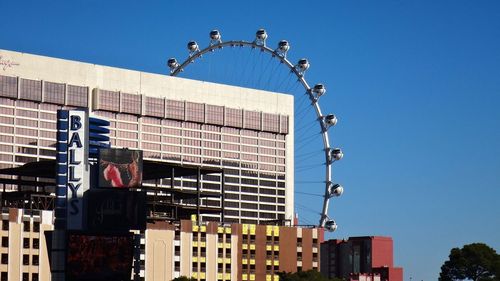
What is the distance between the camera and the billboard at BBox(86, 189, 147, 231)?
197375 millimetres

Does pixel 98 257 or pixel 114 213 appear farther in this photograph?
pixel 114 213

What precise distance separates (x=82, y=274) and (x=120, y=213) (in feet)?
36.4

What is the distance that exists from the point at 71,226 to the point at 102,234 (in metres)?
6.72

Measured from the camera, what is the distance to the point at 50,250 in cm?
19325

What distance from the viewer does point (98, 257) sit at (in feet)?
633

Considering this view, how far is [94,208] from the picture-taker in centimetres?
19950

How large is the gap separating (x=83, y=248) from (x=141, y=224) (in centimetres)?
1086

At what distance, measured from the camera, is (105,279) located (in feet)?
638

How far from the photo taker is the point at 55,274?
193 meters

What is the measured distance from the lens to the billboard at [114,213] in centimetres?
19738

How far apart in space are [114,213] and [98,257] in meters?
7.88

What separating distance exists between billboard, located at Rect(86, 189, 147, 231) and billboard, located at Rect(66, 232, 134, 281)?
2.93m

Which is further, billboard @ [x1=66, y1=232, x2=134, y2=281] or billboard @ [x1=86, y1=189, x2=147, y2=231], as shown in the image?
billboard @ [x1=86, y1=189, x2=147, y2=231]

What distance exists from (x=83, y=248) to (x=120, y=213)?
8.23 metres
